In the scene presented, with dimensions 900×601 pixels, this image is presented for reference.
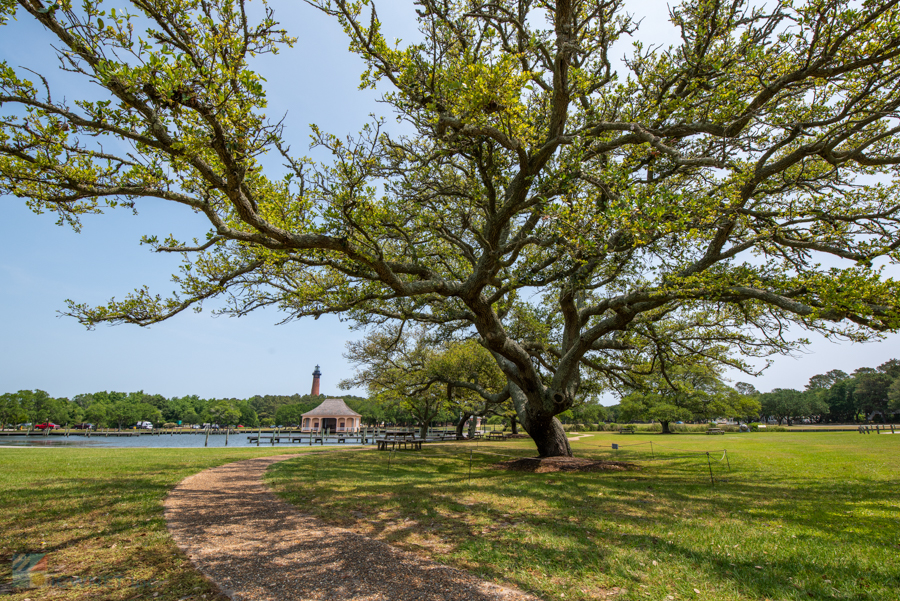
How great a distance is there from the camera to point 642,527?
231 inches

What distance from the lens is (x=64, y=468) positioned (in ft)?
34.9

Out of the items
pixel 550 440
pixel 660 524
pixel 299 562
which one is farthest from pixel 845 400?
pixel 299 562

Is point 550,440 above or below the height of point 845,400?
above

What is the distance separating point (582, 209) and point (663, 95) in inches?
163

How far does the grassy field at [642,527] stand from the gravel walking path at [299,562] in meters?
0.36

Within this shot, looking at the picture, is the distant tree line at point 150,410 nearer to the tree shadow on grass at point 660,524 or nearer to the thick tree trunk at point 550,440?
the thick tree trunk at point 550,440

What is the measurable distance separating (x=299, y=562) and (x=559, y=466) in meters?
9.64

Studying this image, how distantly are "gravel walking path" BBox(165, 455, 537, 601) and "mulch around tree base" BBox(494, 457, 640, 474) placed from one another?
7732mm

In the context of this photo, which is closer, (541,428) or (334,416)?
(541,428)

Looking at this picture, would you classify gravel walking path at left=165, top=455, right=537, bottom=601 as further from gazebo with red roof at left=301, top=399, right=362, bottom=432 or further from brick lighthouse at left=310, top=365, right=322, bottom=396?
brick lighthouse at left=310, top=365, right=322, bottom=396

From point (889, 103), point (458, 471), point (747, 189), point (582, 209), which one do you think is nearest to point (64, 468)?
point (458, 471)

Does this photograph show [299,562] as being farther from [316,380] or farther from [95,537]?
[316,380]

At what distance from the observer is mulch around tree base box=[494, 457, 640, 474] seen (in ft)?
40.0

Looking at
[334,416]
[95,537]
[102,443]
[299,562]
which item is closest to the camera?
[299,562]
